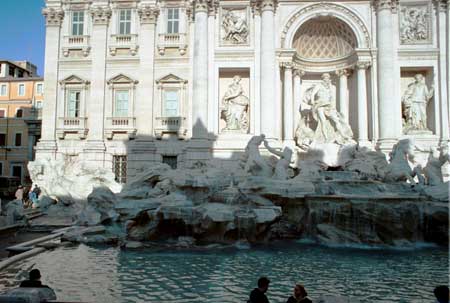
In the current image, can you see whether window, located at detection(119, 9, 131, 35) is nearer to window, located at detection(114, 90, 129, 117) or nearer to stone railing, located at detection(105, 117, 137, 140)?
window, located at detection(114, 90, 129, 117)

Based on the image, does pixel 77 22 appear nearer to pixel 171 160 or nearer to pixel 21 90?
pixel 171 160

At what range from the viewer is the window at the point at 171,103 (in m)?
21.7

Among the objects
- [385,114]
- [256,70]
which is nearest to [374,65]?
[385,114]

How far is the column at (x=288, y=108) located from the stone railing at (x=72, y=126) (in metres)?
10.9

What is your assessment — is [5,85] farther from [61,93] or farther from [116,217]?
[116,217]

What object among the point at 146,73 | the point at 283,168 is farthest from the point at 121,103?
the point at 283,168

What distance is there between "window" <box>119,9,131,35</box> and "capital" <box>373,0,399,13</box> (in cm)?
1317

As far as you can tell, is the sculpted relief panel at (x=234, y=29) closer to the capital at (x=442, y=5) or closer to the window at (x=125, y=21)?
the window at (x=125, y=21)

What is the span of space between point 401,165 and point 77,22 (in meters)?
18.7

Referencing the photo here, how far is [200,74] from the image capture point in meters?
20.4

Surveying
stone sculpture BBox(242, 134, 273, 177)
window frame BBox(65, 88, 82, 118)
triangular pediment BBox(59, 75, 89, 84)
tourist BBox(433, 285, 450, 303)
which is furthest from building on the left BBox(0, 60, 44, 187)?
tourist BBox(433, 285, 450, 303)

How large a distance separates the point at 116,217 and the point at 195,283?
6413mm

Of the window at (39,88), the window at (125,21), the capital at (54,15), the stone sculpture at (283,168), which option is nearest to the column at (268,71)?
the stone sculpture at (283,168)

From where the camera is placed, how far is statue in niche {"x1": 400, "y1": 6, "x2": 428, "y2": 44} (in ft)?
66.8
